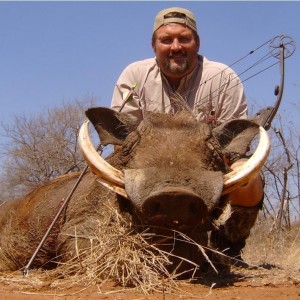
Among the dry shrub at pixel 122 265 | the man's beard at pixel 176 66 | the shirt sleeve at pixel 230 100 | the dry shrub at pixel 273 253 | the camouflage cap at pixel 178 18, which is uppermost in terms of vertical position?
the camouflage cap at pixel 178 18

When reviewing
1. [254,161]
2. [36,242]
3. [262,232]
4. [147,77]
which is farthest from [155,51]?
[262,232]

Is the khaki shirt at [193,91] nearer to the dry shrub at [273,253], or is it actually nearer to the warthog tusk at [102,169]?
the dry shrub at [273,253]

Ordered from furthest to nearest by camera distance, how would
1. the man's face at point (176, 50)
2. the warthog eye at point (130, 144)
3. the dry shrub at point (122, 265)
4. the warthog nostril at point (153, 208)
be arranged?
the man's face at point (176, 50) → the warthog eye at point (130, 144) → the dry shrub at point (122, 265) → the warthog nostril at point (153, 208)

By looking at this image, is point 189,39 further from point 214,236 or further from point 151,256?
point 151,256

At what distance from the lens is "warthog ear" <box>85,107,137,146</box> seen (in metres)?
5.55

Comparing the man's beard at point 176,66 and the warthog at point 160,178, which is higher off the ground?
the man's beard at point 176,66

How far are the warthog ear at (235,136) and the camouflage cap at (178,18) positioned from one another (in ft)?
6.55

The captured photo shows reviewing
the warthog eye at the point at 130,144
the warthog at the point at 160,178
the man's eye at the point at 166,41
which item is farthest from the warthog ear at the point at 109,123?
the man's eye at the point at 166,41

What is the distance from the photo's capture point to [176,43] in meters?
7.06

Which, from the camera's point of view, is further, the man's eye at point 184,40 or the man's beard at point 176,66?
the man's eye at point 184,40

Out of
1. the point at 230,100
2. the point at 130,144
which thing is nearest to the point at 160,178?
the point at 130,144

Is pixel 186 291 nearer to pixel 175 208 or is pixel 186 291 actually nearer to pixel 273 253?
pixel 175 208

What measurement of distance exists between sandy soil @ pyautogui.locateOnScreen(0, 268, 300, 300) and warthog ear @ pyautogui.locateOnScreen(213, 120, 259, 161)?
3.44 ft

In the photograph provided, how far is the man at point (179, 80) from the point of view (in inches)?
273
